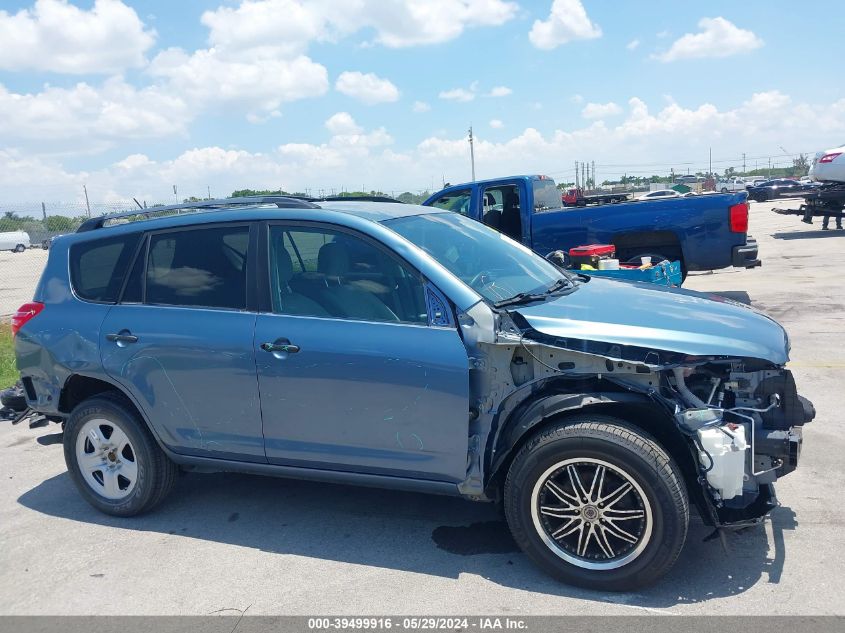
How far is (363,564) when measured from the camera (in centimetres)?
380

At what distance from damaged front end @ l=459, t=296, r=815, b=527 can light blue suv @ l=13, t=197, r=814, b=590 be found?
0.03ft

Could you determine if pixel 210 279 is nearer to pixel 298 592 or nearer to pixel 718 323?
pixel 298 592

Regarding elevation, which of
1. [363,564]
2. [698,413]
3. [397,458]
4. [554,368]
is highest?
[554,368]

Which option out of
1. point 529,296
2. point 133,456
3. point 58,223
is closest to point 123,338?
point 133,456

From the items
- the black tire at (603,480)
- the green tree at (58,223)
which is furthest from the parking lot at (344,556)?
the green tree at (58,223)

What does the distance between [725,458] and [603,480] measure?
1.82 feet

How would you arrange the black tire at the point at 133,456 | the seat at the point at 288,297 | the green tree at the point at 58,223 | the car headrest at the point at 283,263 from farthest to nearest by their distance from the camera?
the green tree at the point at 58,223 < the black tire at the point at 133,456 < the car headrest at the point at 283,263 < the seat at the point at 288,297

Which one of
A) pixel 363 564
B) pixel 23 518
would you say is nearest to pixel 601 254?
pixel 363 564

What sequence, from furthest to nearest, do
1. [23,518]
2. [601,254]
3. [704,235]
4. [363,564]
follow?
1. [704,235]
2. [601,254]
3. [23,518]
4. [363,564]

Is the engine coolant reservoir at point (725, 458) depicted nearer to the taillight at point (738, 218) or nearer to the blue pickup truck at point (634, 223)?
the blue pickup truck at point (634, 223)

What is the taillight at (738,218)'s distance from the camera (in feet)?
33.1

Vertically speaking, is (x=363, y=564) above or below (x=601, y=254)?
below

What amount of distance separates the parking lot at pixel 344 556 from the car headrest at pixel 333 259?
154 centimetres

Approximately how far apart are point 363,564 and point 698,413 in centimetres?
190
